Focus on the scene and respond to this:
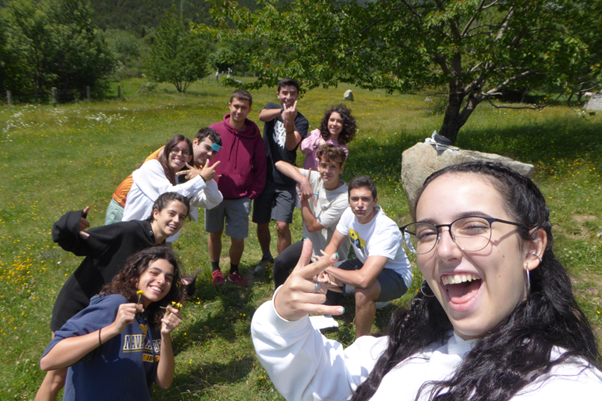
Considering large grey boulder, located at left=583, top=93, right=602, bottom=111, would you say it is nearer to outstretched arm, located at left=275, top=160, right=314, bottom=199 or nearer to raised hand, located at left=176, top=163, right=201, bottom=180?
outstretched arm, located at left=275, top=160, right=314, bottom=199

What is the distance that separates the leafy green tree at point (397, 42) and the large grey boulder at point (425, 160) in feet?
6.99

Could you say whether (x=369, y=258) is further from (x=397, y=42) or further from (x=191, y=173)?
(x=397, y=42)

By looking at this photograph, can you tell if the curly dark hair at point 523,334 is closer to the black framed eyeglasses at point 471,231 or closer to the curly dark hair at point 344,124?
the black framed eyeglasses at point 471,231

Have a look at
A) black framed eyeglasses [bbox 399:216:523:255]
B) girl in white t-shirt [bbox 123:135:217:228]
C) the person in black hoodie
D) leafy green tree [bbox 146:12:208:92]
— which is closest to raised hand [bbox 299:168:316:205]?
girl in white t-shirt [bbox 123:135:217:228]

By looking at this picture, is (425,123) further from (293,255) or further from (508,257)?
(508,257)

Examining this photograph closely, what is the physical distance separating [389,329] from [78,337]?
1778 millimetres

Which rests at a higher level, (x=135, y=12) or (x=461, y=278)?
(x=135, y=12)

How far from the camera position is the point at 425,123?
51.1 ft

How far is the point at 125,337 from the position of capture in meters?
2.37

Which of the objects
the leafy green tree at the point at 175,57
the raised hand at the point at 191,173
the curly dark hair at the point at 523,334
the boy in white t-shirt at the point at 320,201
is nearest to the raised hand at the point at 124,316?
the curly dark hair at the point at 523,334

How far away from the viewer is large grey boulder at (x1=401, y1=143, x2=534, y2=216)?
21.6ft

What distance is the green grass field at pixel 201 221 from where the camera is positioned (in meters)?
3.69

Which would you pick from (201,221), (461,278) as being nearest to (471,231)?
(461,278)

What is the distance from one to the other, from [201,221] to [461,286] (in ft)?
22.4
